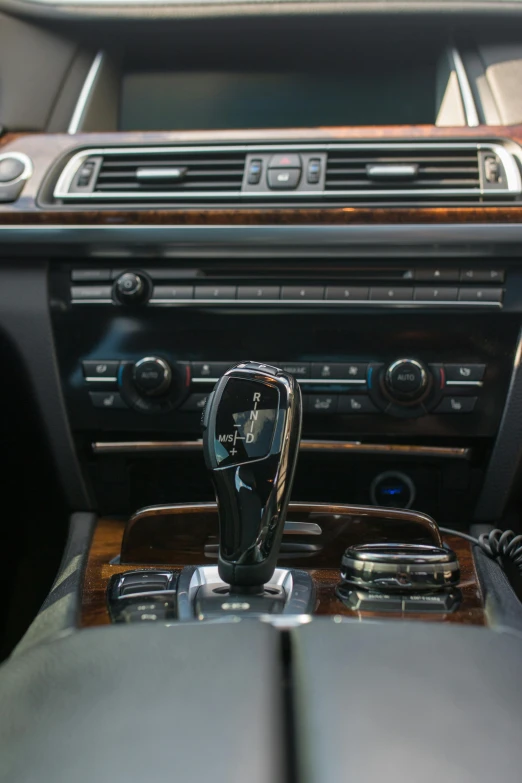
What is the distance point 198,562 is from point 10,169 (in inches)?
36.4

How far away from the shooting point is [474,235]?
1438 mm

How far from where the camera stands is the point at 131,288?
149 centimetres

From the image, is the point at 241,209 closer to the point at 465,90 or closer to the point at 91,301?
the point at 91,301

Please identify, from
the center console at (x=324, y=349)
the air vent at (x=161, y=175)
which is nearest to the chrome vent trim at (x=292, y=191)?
the air vent at (x=161, y=175)

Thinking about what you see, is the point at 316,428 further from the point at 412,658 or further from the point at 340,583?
the point at 412,658

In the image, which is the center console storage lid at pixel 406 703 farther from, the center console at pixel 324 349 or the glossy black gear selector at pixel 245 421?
the center console at pixel 324 349

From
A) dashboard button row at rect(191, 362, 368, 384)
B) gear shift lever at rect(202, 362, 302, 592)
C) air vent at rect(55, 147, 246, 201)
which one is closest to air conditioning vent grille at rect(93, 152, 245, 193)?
air vent at rect(55, 147, 246, 201)

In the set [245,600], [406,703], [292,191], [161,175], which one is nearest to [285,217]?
[292,191]

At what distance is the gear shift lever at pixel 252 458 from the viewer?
87 centimetres

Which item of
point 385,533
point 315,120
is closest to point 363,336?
point 385,533

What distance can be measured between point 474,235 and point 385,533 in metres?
0.58

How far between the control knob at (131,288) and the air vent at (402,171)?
399mm

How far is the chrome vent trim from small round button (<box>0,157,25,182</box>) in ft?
0.32

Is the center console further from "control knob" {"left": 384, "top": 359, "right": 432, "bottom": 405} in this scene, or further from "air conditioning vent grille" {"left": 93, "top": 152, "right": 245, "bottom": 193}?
"air conditioning vent grille" {"left": 93, "top": 152, "right": 245, "bottom": 193}
